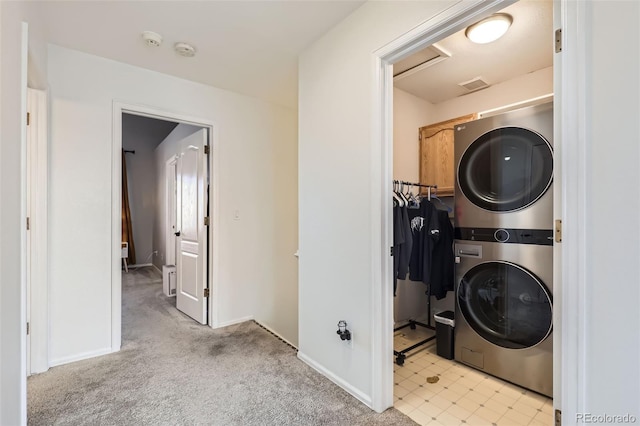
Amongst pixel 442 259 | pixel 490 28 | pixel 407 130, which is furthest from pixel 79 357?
pixel 490 28

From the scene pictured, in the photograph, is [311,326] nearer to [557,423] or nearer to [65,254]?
[557,423]

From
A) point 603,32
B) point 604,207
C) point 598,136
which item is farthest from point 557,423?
point 603,32

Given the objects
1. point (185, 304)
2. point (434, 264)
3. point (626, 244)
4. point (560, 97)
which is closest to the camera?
point (626, 244)

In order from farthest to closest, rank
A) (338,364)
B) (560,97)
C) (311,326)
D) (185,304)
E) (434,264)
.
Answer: (185,304) < (434,264) < (311,326) < (338,364) < (560,97)

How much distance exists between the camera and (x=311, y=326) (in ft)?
7.30

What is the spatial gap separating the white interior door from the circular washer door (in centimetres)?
247

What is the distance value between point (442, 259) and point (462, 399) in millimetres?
1045

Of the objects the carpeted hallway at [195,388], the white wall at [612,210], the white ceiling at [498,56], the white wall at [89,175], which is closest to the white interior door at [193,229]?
the white wall at [89,175]

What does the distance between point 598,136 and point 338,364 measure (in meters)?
1.79

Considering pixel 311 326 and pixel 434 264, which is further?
pixel 434 264

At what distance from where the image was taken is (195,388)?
1.91 meters

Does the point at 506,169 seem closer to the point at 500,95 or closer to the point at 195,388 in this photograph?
the point at 500,95

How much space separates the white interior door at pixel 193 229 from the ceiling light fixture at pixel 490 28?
2454 millimetres

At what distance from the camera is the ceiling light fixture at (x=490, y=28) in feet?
5.97
